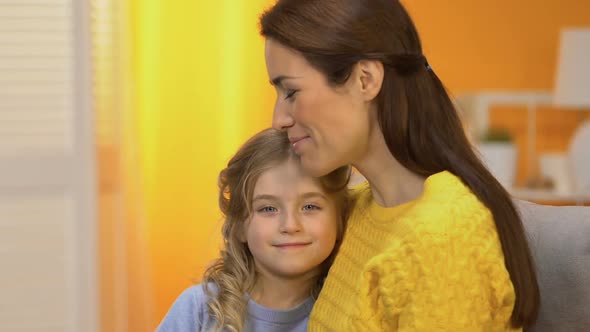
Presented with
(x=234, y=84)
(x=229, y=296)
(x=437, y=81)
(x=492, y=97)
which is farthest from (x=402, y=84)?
(x=492, y=97)

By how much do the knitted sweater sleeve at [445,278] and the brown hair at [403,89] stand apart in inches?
1.7

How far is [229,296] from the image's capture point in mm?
1559

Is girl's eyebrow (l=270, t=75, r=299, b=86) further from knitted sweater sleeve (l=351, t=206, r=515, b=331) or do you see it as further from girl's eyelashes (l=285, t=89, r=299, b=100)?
knitted sweater sleeve (l=351, t=206, r=515, b=331)

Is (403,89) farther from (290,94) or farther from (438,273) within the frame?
(438,273)

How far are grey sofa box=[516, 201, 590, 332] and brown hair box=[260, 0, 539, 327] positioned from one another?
4 centimetres

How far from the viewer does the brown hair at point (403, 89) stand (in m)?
1.34

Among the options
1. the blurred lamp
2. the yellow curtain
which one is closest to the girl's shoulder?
the yellow curtain

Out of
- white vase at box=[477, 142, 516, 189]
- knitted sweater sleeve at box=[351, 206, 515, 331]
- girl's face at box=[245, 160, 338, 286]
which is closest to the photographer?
knitted sweater sleeve at box=[351, 206, 515, 331]

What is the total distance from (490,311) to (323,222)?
13.8 inches

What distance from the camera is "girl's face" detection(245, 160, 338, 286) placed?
1519 millimetres

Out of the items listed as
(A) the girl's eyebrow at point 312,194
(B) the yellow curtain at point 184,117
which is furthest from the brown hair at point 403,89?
(B) the yellow curtain at point 184,117

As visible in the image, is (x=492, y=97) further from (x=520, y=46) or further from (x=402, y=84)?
(x=402, y=84)

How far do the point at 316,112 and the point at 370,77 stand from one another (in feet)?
0.31

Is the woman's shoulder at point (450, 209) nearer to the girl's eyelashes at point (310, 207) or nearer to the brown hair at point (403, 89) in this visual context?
the brown hair at point (403, 89)
